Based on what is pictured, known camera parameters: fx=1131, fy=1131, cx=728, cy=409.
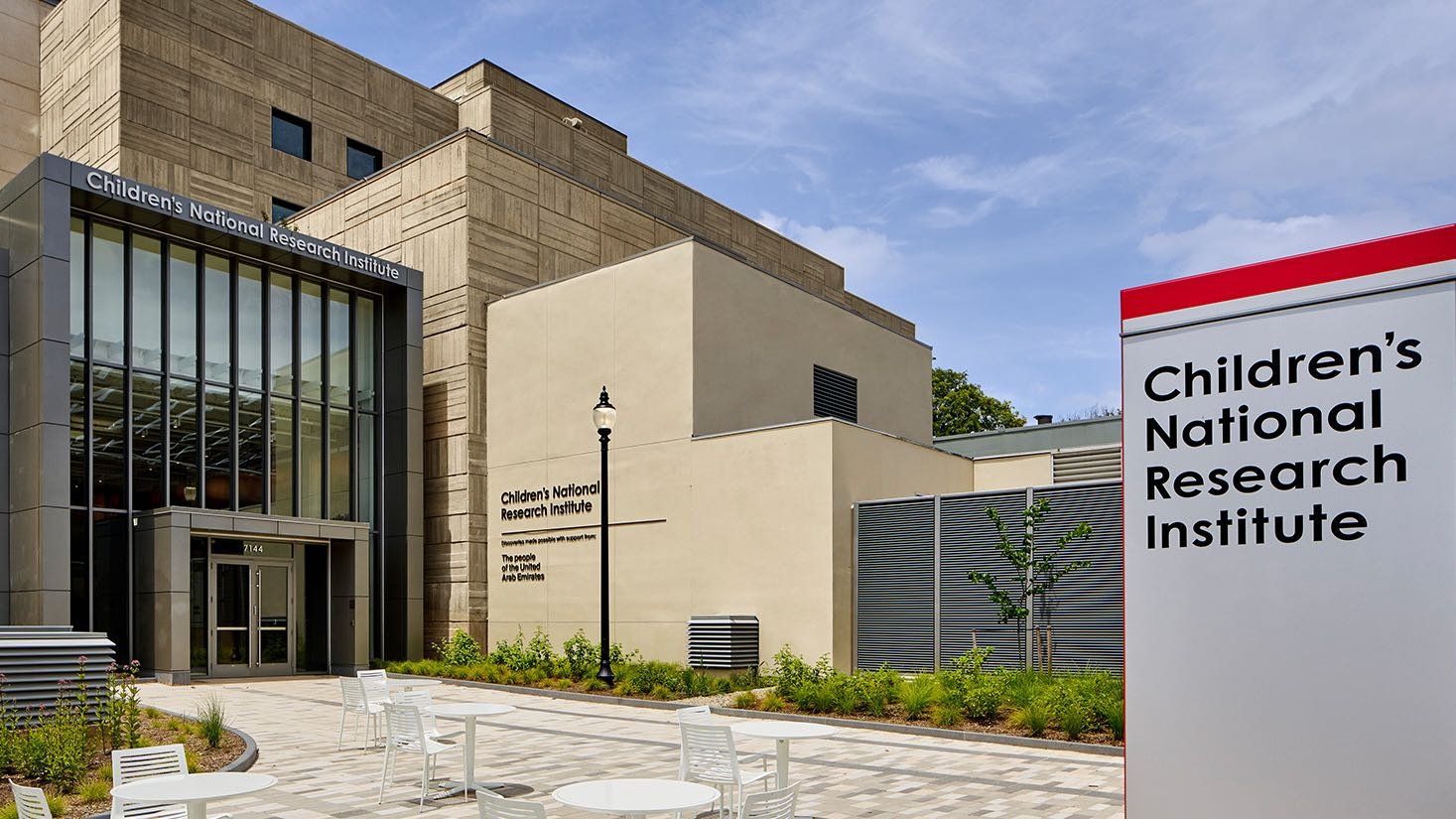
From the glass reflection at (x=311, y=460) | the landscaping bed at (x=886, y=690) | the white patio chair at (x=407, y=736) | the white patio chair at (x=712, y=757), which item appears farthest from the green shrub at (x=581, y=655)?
the white patio chair at (x=712, y=757)

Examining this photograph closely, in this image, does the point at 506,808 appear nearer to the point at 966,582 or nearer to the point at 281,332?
the point at 966,582

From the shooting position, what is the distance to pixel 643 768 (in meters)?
12.4

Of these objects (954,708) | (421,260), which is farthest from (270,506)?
(954,708)

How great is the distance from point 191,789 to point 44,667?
785 cm

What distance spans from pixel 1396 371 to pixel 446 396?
26203 mm

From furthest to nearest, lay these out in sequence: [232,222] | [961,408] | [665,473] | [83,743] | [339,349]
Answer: [961,408]
[339,349]
[232,222]
[665,473]
[83,743]

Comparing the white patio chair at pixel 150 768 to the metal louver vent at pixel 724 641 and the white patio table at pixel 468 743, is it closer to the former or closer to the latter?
the white patio table at pixel 468 743

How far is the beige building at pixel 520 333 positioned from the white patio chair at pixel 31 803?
1540 cm

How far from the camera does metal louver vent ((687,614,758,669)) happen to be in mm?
21406

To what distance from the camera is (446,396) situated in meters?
28.5

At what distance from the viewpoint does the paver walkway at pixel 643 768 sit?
33.6 ft

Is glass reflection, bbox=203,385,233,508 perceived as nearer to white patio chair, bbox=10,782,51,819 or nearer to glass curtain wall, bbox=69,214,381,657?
glass curtain wall, bbox=69,214,381,657

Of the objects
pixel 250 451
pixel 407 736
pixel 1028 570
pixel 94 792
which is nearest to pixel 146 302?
pixel 250 451

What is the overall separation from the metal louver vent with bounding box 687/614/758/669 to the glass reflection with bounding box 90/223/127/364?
529 inches
